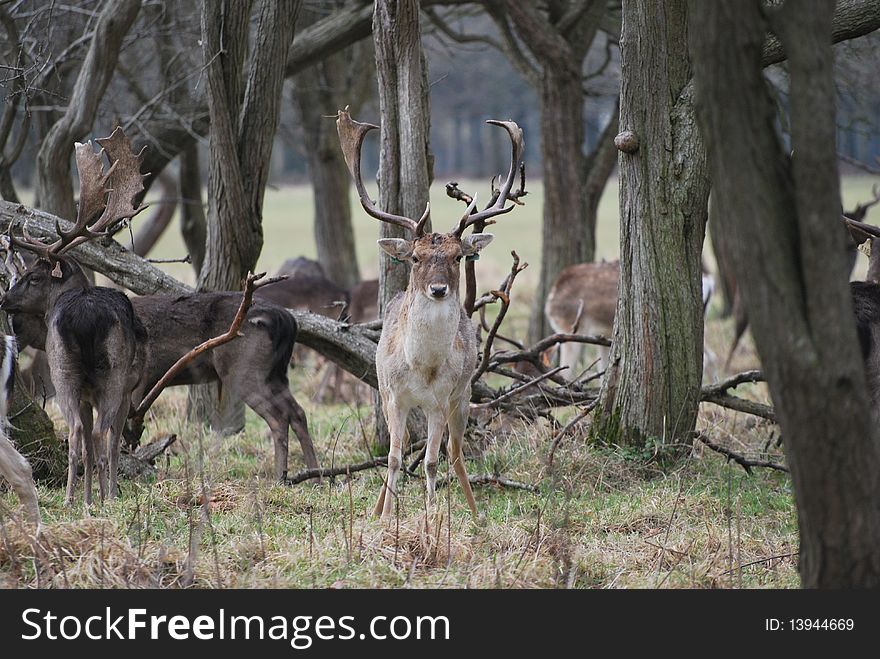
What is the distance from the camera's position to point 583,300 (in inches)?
455

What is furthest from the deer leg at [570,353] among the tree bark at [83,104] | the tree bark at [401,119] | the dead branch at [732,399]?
the tree bark at [83,104]

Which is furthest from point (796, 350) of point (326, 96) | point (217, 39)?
point (326, 96)

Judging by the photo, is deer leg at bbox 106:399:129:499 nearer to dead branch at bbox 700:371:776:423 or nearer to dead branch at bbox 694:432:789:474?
dead branch at bbox 694:432:789:474

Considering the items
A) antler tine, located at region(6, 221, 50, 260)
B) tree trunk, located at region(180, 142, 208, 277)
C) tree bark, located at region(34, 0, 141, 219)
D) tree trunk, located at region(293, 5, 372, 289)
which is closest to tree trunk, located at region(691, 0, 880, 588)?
antler tine, located at region(6, 221, 50, 260)

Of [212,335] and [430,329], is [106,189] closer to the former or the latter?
[212,335]

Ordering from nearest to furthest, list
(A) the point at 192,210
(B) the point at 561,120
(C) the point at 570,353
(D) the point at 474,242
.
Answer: (D) the point at 474,242
(B) the point at 561,120
(C) the point at 570,353
(A) the point at 192,210

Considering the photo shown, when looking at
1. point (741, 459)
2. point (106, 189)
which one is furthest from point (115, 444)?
point (741, 459)

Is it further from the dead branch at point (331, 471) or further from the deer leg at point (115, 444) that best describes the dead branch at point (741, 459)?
the deer leg at point (115, 444)

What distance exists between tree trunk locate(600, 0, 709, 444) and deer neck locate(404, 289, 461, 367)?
151 cm

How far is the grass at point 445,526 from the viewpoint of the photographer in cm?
490

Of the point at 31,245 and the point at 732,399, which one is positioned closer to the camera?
the point at 31,245

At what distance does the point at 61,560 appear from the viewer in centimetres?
474

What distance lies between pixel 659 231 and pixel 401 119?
203 cm

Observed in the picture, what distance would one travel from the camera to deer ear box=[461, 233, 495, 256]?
6.48 m
